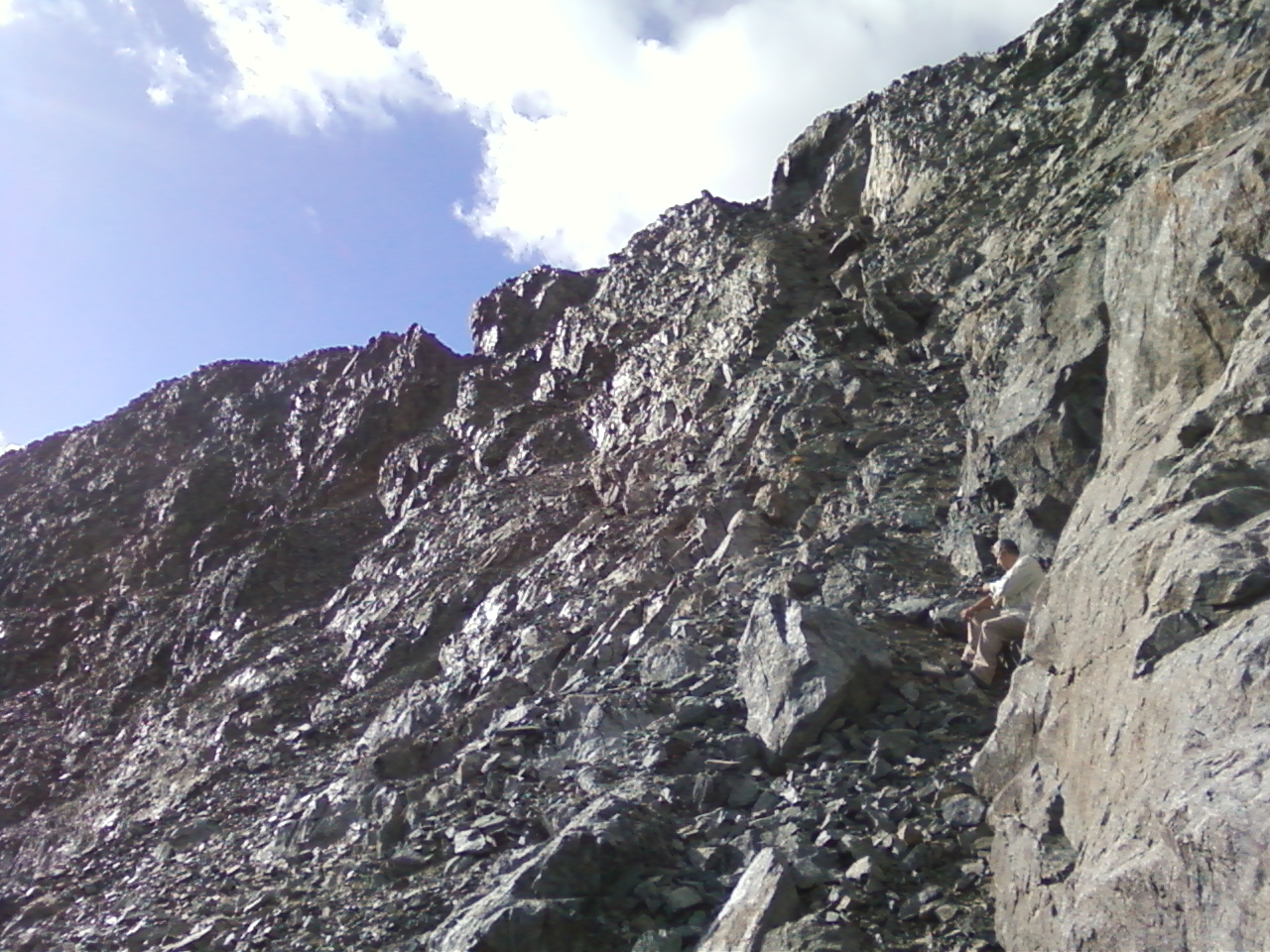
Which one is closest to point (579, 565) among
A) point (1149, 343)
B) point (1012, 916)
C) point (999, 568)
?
point (999, 568)

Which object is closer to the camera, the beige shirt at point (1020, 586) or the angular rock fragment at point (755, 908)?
the angular rock fragment at point (755, 908)

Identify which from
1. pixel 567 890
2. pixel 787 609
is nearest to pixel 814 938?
pixel 567 890

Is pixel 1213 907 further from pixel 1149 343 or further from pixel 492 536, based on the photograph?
pixel 492 536

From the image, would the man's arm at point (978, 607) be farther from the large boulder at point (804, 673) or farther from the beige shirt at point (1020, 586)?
the large boulder at point (804, 673)

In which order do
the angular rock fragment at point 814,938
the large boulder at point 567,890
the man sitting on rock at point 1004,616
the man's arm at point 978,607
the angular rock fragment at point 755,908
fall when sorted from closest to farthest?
the angular rock fragment at point 814,938
the angular rock fragment at point 755,908
the large boulder at point 567,890
the man sitting on rock at point 1004,616
the man's arm at point 978,607

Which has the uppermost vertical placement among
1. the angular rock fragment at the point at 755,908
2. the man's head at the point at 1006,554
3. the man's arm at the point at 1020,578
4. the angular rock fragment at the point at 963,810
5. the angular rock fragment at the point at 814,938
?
the man's head at the point at 1006,554

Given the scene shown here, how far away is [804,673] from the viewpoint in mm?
9680

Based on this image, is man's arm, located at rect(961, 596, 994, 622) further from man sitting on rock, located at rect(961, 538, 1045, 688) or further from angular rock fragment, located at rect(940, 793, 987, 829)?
angular rock fragment, located at rect(940, 793, 987, 829)

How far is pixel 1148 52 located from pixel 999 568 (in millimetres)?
12916

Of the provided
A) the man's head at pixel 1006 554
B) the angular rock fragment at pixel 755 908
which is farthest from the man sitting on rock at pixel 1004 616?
the angular rock fragment at pixel 755 908

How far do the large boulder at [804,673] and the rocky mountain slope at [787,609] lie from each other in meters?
0.05

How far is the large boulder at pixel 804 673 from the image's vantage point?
934cm

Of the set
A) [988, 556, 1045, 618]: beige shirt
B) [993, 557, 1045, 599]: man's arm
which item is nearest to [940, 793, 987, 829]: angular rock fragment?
[988, 556, 1045, 618]: beige shirt

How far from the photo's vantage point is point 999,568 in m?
11.5
